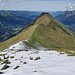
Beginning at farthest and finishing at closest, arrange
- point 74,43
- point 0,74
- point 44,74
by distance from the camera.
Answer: point 74,43, point 0,74, point 44,74

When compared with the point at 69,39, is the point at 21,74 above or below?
above

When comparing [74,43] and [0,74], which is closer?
[0,74]

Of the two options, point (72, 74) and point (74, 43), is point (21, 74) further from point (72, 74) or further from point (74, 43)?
point (74, 43)

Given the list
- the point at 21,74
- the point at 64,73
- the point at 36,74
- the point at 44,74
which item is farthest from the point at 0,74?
the point at 64,73

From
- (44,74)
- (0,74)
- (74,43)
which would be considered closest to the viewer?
(44,74)

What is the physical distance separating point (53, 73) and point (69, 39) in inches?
5884

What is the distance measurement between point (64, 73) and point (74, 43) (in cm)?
14323

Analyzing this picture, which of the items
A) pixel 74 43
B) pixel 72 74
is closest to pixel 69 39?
pixel 74 43

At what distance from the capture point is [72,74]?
7.98 metres

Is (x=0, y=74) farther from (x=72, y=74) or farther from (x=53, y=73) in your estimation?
(x=72, y=74)

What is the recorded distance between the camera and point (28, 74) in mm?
8188

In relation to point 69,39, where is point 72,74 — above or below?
above

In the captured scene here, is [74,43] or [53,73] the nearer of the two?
[53,73]

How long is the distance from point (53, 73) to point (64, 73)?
90 cm
